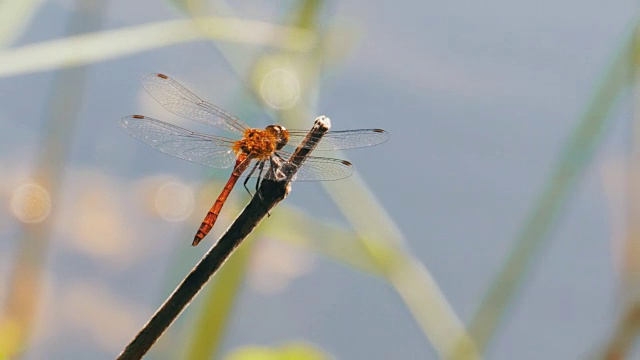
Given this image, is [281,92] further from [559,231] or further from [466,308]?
[559,231]

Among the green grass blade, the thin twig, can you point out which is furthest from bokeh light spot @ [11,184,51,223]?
the thin twig

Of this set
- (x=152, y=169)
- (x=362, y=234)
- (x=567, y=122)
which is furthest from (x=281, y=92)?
(x=567, y=122)

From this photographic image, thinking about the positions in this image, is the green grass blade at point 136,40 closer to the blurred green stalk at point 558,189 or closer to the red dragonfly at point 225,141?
the red dragonfly at point 225,141

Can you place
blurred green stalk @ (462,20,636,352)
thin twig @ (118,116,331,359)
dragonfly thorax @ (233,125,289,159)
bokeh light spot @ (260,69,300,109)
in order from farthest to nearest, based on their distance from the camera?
bokeh light spot @ (260,69,300,109)
blurred green stalk @ (462,20,636,352)
dragonfly thorax @ (233,125,289,159)
thin twig @ (118,116,331,359)

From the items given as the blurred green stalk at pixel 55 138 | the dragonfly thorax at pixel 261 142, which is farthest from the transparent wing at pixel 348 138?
the blurred green stalk at pixel 55 138

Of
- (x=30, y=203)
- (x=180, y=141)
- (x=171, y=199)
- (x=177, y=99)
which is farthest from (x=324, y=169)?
(x=171, y=199)

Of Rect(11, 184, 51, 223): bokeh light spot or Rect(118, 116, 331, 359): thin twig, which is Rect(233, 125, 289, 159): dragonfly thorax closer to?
Rect(118, 116, 331, 359): thin twig

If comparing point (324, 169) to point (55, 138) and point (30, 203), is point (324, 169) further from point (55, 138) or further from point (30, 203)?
point (30, 203)
